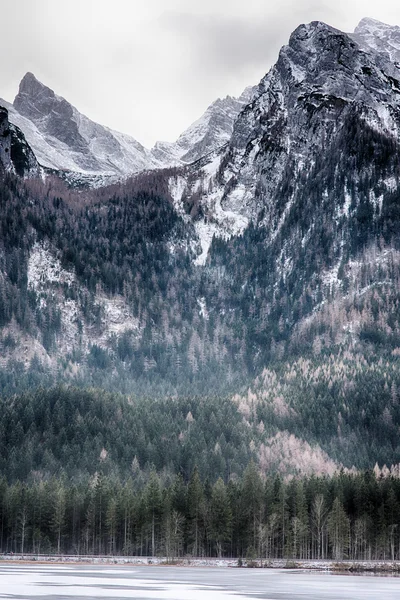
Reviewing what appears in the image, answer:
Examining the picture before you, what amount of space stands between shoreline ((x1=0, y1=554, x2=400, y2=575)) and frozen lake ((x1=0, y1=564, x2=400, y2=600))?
100 feet

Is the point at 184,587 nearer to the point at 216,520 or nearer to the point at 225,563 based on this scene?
the point at 225,563

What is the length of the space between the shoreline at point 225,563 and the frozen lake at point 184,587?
100ft

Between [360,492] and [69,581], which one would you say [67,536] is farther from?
[69,581]

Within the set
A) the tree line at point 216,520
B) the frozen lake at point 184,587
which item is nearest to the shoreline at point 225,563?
the tree line at point 216,520

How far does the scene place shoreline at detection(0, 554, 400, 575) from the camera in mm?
129875

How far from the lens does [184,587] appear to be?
79.9 metres

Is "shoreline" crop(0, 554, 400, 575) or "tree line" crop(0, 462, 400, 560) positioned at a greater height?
"tree line" crop(0, 462, 400, 560)

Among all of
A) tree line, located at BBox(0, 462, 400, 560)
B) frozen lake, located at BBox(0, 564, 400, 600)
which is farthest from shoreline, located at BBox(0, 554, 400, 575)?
frozen lake, located at BBox(0, 564, 400, 600)

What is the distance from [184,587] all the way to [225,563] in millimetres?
63075

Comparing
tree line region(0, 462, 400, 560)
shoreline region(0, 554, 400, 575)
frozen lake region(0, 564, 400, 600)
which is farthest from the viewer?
tree line region(0, 462, 400, 560)

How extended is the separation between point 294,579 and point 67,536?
72.3 m

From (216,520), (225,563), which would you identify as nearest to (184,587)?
(225,563)

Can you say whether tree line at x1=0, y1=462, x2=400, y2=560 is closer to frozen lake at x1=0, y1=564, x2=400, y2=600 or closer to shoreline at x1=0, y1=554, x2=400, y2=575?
shoreline at x1=0, y1=554, x2=400, y2=575

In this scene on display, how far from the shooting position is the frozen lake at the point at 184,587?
229 ft
